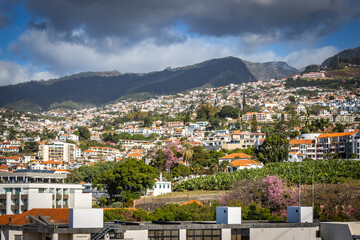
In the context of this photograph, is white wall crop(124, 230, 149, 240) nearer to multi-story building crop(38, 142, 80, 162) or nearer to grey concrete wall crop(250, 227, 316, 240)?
grey concrete wall crop(250, 227, 316, 240)

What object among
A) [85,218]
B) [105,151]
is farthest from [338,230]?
[105,151]

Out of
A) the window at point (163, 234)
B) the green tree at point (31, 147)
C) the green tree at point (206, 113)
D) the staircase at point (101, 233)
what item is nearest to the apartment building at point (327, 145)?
the green tree at point (206, 113)

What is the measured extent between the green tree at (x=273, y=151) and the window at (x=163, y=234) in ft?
218

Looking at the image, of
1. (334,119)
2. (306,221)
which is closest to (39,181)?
(306,221)

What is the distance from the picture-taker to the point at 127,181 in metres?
74.6

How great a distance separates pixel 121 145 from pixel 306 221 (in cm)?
14922

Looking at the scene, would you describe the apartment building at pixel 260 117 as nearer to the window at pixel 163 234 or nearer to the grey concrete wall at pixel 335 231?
the grey concrete wall at pixel 335 231

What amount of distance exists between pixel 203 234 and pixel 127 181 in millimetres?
48470

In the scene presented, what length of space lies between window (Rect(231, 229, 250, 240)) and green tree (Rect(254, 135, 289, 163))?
2551 inches

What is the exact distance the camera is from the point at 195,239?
2678 cm

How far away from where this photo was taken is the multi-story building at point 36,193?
4952 centimetres

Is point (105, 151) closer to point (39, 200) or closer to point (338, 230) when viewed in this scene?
point (39, 200)

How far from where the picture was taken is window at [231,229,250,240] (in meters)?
27.3

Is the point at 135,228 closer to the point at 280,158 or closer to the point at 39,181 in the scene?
the point at 39,181
